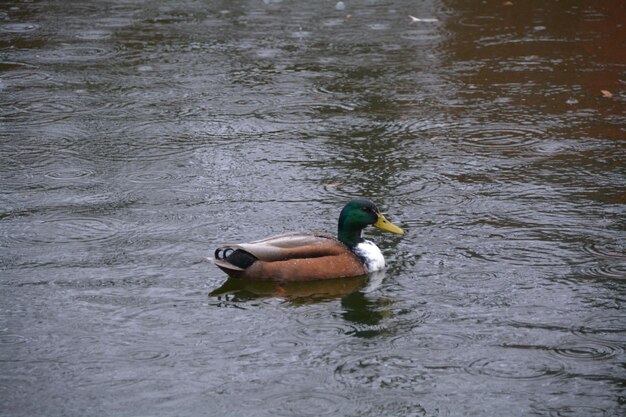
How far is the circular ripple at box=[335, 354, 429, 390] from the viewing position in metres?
5.76

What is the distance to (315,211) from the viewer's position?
335 inches

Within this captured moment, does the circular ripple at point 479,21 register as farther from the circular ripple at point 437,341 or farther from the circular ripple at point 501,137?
the circular ripple at point 437,341

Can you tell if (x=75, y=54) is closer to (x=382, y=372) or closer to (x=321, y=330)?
(x=321, y=330)

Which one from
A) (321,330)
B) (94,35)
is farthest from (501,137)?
(94,35)

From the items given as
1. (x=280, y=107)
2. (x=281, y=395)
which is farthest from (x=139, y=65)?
(x=281, y=395)

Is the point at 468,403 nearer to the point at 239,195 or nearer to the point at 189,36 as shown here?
the point at 239,195

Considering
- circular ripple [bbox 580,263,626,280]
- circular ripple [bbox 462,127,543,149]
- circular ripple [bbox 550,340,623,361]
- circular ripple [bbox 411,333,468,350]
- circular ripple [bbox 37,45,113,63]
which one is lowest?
circular ripple [bbox 462,127,543,149]

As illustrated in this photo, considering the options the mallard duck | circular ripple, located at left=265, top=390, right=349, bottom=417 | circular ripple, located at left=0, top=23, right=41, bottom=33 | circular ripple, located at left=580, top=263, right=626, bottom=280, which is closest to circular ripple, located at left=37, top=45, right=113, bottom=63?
circular ripple, located at left=0, top=23, right=41, bottom=33

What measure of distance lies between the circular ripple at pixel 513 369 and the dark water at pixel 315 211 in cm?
2

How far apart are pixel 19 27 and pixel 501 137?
8455 mm

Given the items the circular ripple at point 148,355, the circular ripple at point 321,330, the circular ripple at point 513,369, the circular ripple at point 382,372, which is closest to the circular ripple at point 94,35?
the circular ripple at point 321,330

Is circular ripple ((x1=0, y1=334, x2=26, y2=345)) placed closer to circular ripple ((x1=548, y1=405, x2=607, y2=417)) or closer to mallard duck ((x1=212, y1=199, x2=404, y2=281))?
mallard duck ((x1=212, y1=199, x2=404, y2=281))

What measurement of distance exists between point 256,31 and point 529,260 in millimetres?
8662

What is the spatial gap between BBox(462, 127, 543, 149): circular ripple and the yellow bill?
289 cm
